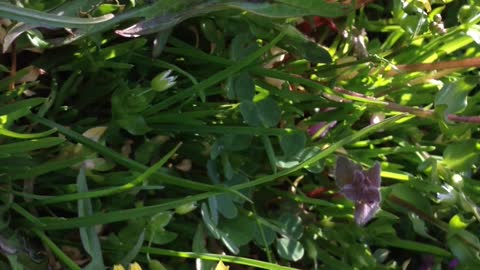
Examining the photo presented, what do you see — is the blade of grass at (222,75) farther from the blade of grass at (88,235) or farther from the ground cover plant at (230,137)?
the blade of grass at (88,235)

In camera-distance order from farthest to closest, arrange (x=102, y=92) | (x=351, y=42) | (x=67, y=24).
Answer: (x=351, y=42), (x=102, y=92), (x=67, y=24)

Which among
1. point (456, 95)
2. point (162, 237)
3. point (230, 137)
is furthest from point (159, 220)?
point (456, 95)

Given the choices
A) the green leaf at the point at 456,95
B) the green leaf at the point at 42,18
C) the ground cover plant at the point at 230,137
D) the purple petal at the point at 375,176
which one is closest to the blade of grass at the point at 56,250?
the ground cover plant at the point at 230,137

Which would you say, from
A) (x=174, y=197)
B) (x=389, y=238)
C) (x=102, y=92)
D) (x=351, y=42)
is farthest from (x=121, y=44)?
(x=389, y=238)

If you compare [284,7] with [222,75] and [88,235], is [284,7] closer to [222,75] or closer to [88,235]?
[222,75]

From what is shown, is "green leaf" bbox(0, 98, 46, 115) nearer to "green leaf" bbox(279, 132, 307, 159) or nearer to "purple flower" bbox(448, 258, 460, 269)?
"green leaf" bbox(279, 132, 307, 159)

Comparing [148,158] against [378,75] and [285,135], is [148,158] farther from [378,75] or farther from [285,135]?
[378,75]
